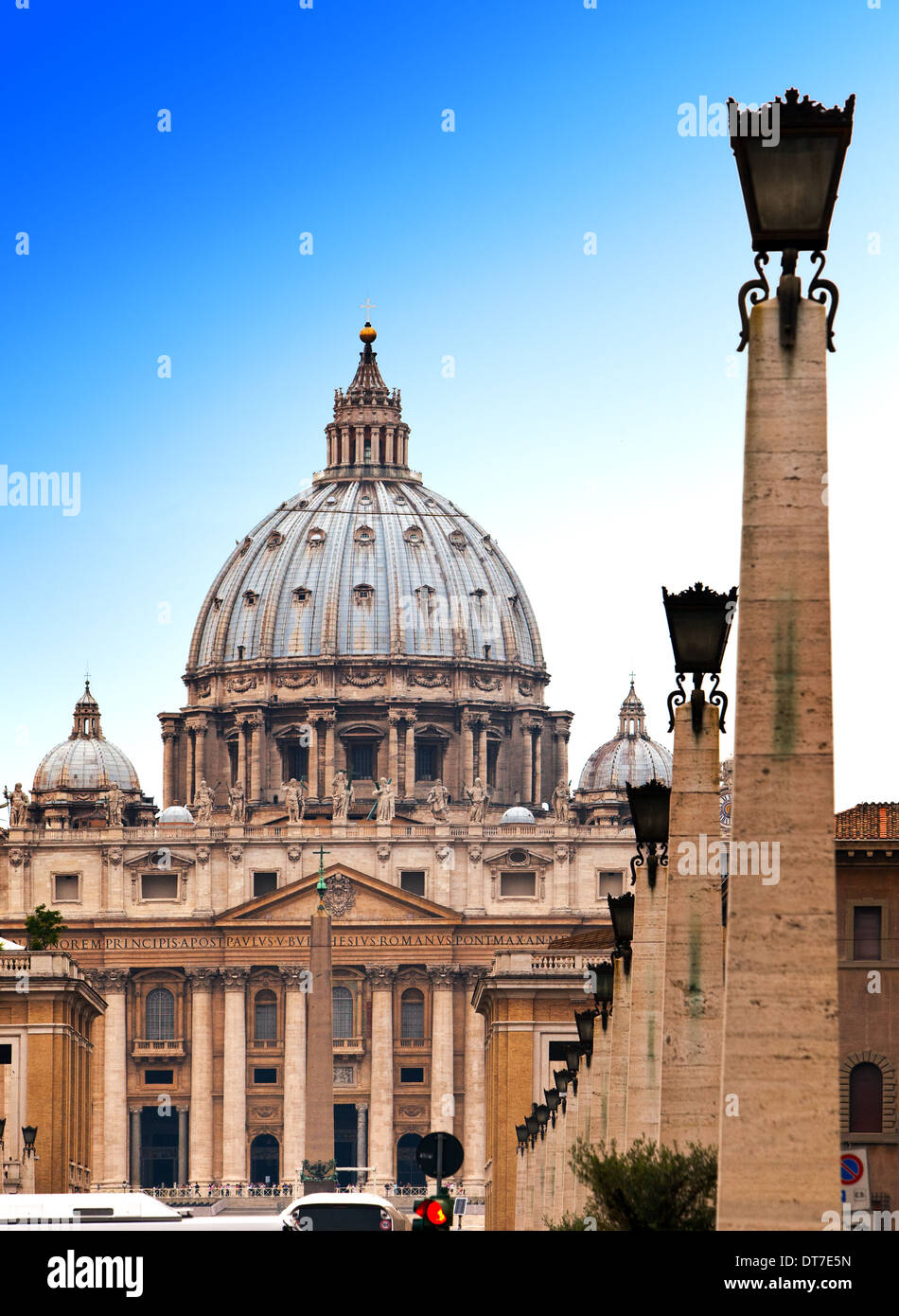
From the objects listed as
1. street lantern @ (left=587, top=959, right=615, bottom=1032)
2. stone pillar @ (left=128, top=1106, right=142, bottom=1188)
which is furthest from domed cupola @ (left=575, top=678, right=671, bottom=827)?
street lantern @ (left=587, top=959, right=615, bottom=1032)

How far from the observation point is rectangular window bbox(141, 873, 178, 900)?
15238 centimetres

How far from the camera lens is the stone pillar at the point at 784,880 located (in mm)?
16391

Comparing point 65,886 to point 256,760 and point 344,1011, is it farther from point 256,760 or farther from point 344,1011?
point 256,760

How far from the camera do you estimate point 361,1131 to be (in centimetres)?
14850

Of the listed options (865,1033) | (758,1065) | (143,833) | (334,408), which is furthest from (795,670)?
(334,408)

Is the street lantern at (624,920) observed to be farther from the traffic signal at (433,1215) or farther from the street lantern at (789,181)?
the street lantern at (789,181)

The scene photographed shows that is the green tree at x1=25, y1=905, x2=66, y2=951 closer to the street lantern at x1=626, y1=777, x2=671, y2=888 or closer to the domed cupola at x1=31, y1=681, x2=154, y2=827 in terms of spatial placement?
A: the domed cupola at x1=31, y1=681, x2=154, y2=827

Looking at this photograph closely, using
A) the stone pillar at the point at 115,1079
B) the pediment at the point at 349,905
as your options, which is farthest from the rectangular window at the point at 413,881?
the stone pillar at the point at 115,1079

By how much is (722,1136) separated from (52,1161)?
78343mm

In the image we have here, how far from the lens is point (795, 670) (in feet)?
54.6

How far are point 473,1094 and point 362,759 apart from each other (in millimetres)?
33978

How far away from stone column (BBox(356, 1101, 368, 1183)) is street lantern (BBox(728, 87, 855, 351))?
133 meters

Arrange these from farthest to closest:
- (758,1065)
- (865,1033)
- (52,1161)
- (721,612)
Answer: (52,1161), (865,1033), (721,612), (758,1065)

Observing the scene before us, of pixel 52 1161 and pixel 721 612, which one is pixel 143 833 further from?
pixel 721 612
